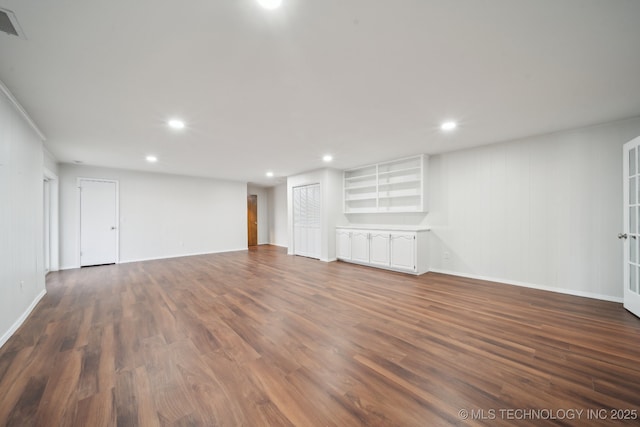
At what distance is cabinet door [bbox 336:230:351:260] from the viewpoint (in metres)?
5.93

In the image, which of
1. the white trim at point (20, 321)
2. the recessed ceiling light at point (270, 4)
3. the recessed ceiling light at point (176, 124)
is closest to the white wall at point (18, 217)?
the white trim at point (20, 321)

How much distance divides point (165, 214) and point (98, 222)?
56.1 inches

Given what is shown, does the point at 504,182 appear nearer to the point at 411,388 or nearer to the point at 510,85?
the point at 510,85

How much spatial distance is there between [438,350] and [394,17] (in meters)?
2.54

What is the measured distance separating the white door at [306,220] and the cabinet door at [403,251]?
A: 7.23 ft

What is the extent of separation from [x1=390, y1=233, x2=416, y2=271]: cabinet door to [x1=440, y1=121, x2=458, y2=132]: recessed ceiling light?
202cm

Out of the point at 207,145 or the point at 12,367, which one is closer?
the point at 12,367

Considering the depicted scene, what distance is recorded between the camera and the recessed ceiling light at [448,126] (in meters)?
3.23

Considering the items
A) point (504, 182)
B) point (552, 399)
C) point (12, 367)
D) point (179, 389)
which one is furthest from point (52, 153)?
point (504, 182)

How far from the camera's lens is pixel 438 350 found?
6.66 feet

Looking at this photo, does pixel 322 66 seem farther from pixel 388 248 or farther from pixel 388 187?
pixel 388 187

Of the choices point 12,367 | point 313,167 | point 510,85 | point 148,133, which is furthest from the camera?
point 313,167

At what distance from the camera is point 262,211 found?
9.59 m

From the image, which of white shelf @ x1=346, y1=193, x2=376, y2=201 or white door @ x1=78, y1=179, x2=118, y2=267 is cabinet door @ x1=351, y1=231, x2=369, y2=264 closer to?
white shelf @ x1=346, y1=193, x2=376, y2=201
